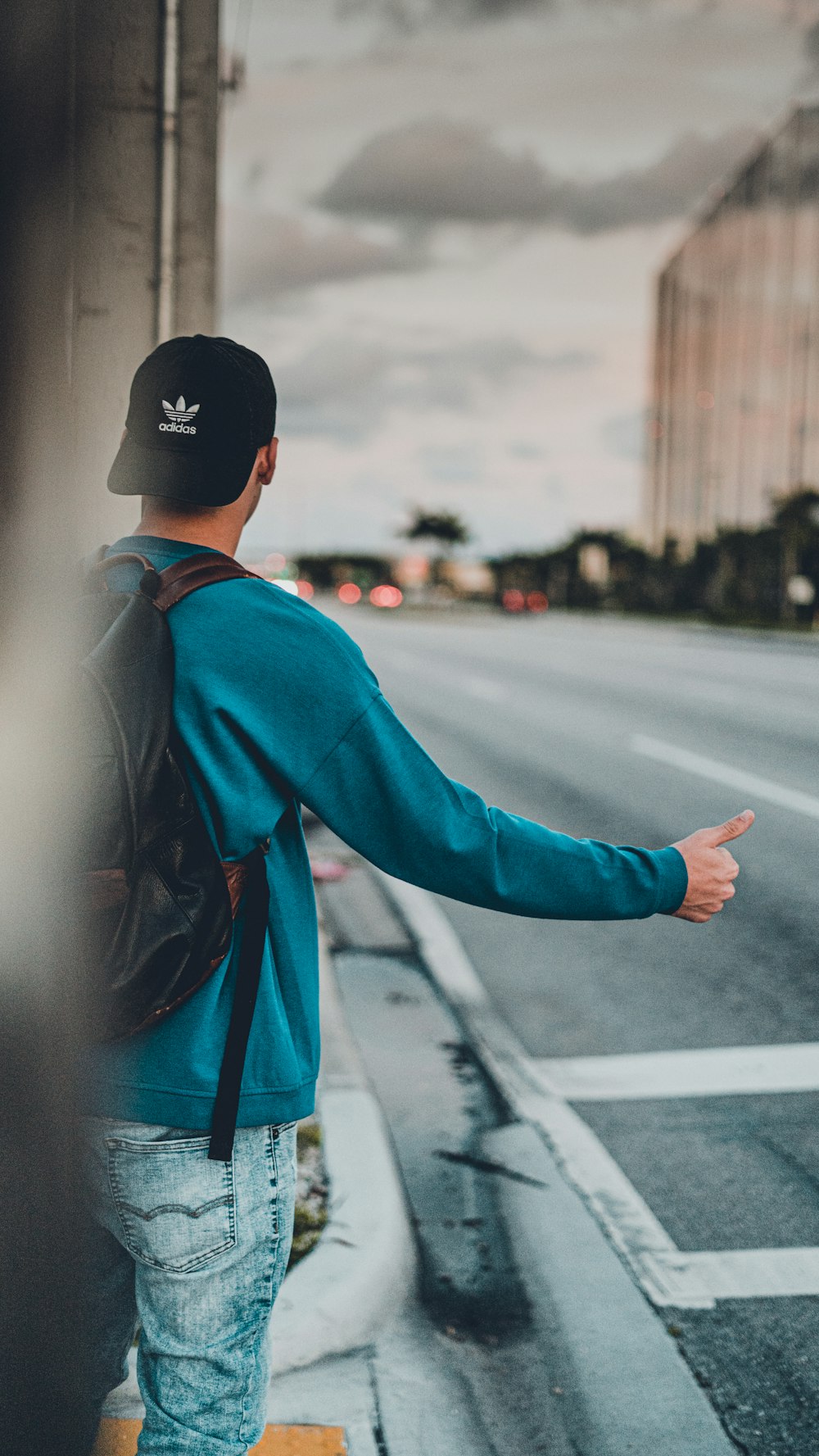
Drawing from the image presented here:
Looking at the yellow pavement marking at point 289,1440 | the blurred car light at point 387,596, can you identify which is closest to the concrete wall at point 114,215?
the yellow pavement marking at point 289,1440

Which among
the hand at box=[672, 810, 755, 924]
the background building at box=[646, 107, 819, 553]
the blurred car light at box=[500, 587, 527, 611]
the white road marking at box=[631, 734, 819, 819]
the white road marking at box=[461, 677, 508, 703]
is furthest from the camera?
the background building at box=[646, 107, 819, 553]

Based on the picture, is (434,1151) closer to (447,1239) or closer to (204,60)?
(447,1239)

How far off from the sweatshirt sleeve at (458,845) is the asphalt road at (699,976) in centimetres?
151

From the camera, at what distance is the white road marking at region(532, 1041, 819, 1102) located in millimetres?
4531

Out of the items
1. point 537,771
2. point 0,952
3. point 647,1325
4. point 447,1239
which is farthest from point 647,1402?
point 537,771

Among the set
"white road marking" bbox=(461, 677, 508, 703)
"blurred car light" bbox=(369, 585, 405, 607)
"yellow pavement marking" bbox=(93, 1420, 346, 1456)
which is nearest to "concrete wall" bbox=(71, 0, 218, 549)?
"yellow pavement marking" bbox=(93, 1420, 346, 1456)

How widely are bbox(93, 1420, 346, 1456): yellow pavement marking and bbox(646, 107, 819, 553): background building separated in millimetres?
79898

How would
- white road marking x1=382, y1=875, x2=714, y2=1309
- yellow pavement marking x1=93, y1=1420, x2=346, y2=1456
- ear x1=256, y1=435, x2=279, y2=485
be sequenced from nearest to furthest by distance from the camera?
1. ear x1=256, y1=435, x2=279, y2=485
2. yellow pavement marking x1=93, y1=1420, x2=346, y2=1456
3. white road marking x1=382, y1=875, x2=714, y2=1309

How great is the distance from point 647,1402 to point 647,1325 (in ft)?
0.94

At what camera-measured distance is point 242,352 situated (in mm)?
Answer: 1752

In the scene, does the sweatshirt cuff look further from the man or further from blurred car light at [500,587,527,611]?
blurred car light at [500,587,527,611]

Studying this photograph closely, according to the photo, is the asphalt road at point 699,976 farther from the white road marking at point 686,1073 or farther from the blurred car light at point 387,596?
the blurred car light at point 387,596

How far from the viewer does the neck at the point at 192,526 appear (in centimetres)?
173

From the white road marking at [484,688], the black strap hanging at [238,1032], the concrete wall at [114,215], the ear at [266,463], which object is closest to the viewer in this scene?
the black strap hanging at [238,1032]
